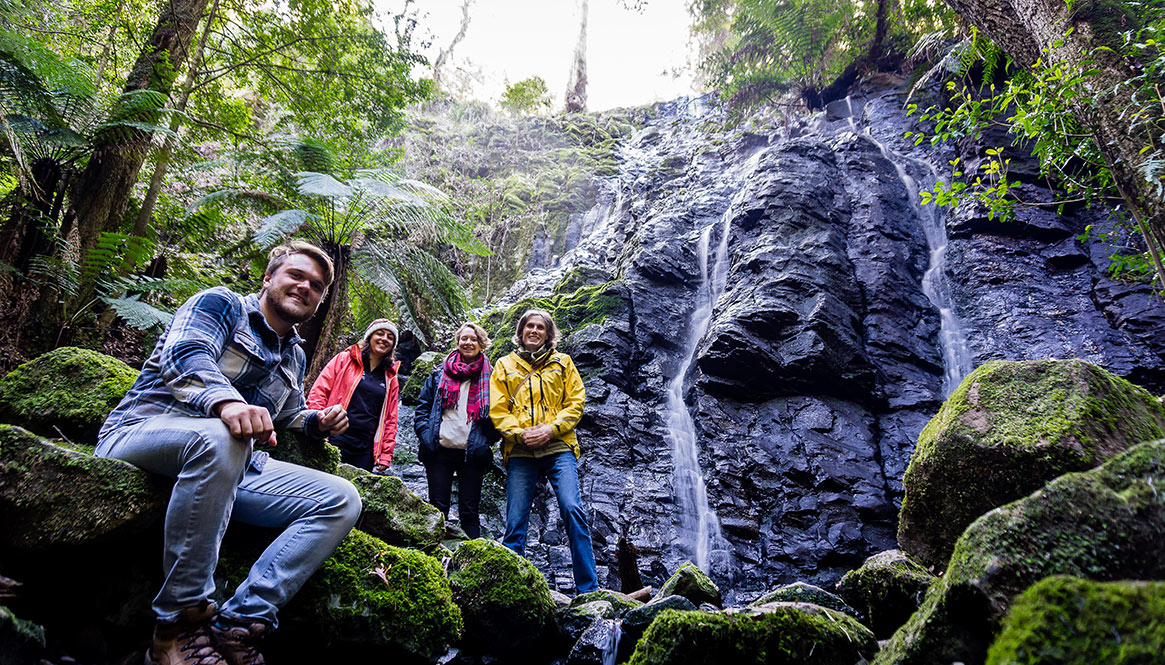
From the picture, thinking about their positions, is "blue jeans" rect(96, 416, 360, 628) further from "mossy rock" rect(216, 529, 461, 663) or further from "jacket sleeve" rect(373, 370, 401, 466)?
"jacket sleeve" rect(373, 370, 401, 466)

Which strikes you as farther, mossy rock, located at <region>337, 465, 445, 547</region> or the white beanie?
the white beanie

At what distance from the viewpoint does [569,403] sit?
4301 mm

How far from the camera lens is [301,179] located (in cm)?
641

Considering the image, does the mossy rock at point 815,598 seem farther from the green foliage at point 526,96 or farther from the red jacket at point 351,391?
the green foliage at point 526,96

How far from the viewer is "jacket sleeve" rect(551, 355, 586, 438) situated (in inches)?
160

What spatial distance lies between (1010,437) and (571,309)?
7673 mm

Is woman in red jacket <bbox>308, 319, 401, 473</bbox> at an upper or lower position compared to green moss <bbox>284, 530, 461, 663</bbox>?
upper

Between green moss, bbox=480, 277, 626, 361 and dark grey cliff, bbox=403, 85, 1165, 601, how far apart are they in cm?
23

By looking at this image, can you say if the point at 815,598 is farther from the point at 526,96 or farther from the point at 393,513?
the point at 526,96

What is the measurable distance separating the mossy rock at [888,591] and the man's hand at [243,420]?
3.06 meters

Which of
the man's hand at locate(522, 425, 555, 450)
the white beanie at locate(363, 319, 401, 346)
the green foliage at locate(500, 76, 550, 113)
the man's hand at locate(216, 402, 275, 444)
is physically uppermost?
the green foliage at locate(500, 76, 550, 113)

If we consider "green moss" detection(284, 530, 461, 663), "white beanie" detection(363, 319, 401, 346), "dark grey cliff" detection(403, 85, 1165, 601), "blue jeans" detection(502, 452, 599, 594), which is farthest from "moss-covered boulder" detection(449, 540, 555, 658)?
"dark grey cliff" detection(403, 85, 1165, 601)

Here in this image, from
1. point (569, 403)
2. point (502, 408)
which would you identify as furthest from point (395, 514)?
point (569, 403)

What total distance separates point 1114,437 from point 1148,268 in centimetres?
478
